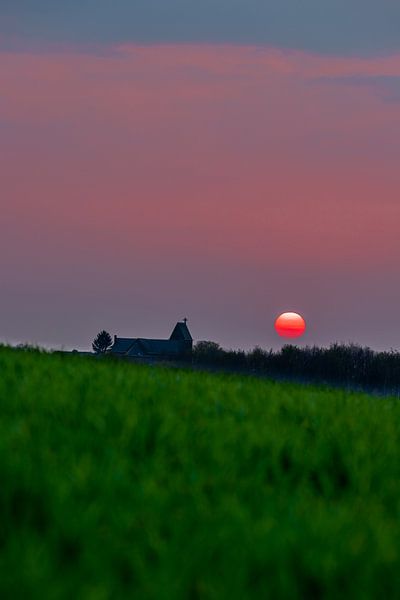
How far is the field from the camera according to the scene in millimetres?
6730

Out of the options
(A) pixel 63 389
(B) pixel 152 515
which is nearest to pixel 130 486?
(B) pixel 152 515

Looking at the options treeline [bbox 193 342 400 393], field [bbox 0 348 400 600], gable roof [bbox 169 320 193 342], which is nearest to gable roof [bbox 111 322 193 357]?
gable roof [bbox 169 320 193 342]

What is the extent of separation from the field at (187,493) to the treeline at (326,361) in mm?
19189

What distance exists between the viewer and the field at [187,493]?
6.73m

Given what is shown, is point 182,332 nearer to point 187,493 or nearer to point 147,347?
point 147,347

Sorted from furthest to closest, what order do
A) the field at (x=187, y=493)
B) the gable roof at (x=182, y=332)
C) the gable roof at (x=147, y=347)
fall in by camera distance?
the gable roof at (x=182, y=332) → the gable roof at (x=147, y=347) → the field at (x=187, y=493)

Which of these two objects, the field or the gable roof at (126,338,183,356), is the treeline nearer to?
the field

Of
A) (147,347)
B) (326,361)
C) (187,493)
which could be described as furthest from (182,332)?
(187,493)

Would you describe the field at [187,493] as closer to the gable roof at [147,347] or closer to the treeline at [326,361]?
the treeline at [326,361]

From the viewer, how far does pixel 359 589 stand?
6.86 m

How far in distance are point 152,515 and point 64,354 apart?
9474mm

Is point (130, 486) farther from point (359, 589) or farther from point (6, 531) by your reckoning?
point (359, 589)

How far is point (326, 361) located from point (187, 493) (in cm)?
2857

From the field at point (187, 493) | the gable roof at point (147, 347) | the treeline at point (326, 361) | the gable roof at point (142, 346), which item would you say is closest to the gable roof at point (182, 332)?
the gable roof at point (142, 346)
